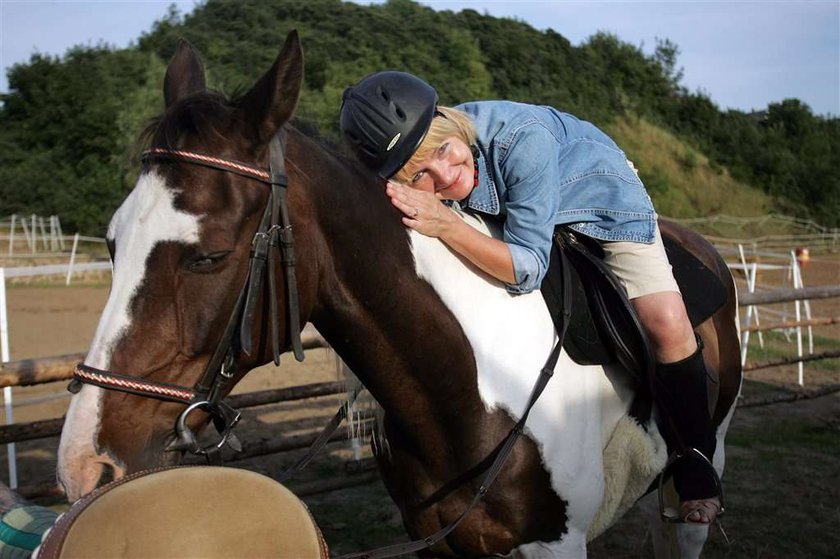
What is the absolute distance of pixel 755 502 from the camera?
5250 mm

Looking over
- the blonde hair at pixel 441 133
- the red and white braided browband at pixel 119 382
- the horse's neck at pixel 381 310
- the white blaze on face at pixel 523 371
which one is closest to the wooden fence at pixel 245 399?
the horse's neck at pixel 381 310

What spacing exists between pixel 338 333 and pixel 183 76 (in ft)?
2.78

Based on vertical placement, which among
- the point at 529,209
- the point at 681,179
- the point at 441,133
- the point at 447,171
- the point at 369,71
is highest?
the point at 369,71

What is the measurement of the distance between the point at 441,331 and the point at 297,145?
0.67 metres

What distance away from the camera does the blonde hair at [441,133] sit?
2.13 meters

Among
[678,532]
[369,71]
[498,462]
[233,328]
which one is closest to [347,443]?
[678,532]

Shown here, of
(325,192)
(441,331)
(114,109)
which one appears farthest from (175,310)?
(114,109)

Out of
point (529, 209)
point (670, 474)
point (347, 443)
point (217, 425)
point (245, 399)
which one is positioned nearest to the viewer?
point (217, 425)

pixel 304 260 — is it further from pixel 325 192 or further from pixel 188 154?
pixel 188 154

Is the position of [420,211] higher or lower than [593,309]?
higher

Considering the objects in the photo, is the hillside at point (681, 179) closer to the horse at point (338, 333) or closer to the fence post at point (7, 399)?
the fence post at point (7, 399)

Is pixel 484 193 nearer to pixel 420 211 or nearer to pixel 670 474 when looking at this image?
pixel 420 211

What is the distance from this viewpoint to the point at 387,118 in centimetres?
203

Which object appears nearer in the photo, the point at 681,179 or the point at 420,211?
the point at 420,211
